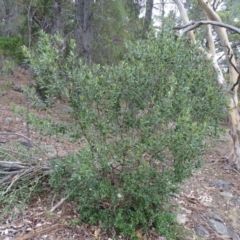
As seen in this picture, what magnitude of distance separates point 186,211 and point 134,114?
2.01 meters

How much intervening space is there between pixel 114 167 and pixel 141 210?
0.60 metres

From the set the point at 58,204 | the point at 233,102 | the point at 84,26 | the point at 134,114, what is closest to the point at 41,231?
the point at 58,204

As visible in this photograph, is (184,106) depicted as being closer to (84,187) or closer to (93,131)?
(93,131)

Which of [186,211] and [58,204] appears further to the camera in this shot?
[186,211]

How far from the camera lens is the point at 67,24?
9.03 m

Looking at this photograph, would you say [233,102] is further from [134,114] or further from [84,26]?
[84,26]

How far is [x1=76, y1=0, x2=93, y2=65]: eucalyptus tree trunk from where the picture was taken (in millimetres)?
8328

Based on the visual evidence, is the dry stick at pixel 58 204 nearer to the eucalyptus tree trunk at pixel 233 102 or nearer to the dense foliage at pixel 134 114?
the dense foliage at pixel 134 114

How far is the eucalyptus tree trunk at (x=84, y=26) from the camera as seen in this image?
833 cm

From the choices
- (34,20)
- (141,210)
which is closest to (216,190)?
(141,210)

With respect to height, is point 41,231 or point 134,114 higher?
point 134,114

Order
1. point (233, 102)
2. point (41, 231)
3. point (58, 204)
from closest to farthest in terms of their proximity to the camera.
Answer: point (41, 231)
point (58, 204)
point (233, 102)

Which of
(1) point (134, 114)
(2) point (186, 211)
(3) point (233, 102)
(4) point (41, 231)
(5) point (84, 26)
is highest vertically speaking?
(5) point (84, 26)

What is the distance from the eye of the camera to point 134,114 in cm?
299
